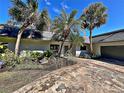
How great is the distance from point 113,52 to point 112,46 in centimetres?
100

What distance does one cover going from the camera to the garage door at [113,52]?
2007 centimetres

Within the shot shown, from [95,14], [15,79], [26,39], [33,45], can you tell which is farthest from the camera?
[95,14]

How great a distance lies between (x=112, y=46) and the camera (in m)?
21.7

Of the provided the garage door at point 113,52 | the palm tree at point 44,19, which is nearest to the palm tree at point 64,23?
the palm tree at point 44,19

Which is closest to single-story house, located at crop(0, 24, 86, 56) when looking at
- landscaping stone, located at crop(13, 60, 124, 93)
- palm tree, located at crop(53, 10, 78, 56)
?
palm tree, located at crop(53, 10, 78, 56)

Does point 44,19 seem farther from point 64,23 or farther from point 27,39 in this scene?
point 27,39

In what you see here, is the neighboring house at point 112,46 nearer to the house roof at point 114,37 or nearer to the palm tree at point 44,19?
the house roof at point 114,37

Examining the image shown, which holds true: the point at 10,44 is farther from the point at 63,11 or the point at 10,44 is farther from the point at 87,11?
the point at 87,11

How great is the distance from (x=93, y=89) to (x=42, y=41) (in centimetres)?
1702

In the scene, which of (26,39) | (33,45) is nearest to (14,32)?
(26,39)

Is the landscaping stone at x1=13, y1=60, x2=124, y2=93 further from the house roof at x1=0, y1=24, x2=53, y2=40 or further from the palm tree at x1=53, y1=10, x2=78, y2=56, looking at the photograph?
the house roof at x1=0, y1=24, x2=53, y2=40

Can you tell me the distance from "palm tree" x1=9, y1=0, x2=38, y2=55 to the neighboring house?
11392 millimetres

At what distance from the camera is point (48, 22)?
18.1 m

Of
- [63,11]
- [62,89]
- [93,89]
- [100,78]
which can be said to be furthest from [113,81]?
[63,11]
